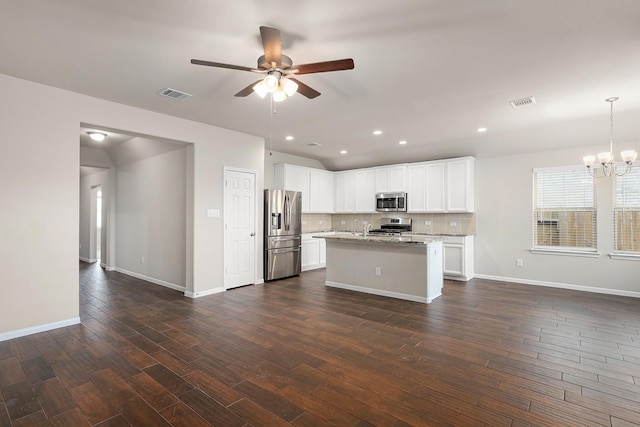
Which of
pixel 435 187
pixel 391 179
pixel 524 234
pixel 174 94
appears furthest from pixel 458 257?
pixel 174 94

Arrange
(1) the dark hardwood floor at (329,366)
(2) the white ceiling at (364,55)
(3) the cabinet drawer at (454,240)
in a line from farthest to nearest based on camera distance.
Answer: (3) the cabinet drawer at (454,240), (2) the white ceiling at (364,55), (1) the dark hardwood floor at (329,366)

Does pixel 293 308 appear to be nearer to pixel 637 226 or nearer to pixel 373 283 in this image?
pixel 373 283

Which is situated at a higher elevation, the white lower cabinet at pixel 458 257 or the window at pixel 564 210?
the window at pixel 564 210

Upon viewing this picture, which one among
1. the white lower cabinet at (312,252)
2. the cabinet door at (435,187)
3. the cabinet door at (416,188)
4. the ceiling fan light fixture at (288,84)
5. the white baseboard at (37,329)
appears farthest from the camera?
the white lower cabinet at (312,252)

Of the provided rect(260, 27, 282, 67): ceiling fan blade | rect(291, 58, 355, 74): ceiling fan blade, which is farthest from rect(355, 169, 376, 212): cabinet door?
rect(260, 27, 282, 67): ceiling fan blade

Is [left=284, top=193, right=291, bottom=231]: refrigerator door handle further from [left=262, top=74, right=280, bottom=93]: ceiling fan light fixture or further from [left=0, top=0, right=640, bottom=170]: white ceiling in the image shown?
[left=262, top=74, right=280, bottom=93]: ceiling fan light fixture

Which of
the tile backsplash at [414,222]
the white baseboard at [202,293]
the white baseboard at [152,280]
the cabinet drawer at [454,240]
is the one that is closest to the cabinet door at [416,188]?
the tile backsplash at [414,222]

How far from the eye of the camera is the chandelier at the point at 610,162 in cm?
397

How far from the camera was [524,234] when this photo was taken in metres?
6.19

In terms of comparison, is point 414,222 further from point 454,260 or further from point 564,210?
point 564,210

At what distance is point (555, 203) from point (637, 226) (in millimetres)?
1157

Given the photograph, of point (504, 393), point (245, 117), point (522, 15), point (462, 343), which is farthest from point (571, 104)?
point (245, 117)

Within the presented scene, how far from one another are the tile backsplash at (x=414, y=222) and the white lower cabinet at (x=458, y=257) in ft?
1.29

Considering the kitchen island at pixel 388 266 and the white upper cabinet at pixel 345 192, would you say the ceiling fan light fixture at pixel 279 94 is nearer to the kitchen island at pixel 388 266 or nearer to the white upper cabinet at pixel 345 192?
the kitchen island at pixel 388 266
